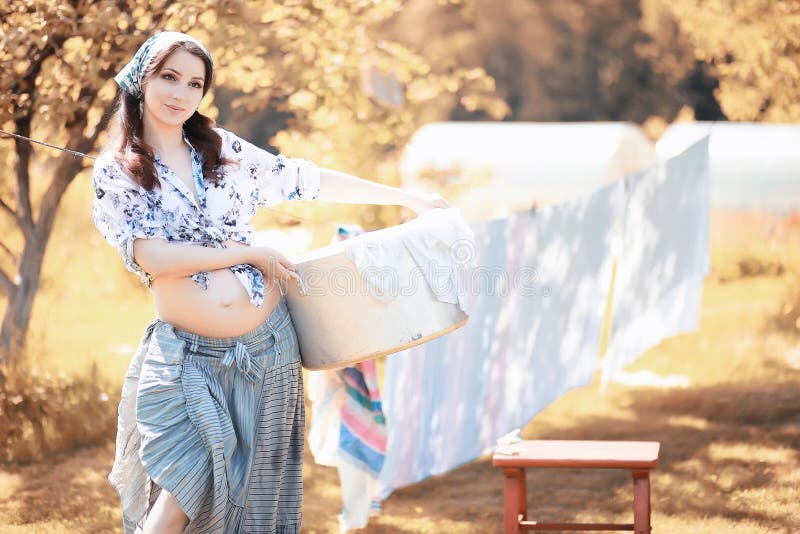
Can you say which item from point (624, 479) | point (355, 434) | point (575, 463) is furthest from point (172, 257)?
point (624, 479)

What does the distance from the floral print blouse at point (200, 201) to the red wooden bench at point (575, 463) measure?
977 mm

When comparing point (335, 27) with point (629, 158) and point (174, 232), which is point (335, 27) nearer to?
point (174, 232)

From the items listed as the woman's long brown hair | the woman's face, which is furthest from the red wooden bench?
the woman's face

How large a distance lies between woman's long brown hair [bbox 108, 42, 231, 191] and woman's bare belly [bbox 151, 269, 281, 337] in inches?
9.3

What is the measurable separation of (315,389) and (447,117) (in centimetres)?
2353

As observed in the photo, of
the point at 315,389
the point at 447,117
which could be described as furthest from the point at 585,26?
the point at 315,389

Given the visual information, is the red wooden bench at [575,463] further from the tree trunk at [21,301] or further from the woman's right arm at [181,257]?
the tree trunk at [21,301]

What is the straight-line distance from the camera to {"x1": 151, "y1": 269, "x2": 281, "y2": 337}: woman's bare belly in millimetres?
2562

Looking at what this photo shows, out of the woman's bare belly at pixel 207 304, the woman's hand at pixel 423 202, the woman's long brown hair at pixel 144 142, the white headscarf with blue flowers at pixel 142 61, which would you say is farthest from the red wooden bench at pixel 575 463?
the white headscarf with blue flowers at pixel 142 61

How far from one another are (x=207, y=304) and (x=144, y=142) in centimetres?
40

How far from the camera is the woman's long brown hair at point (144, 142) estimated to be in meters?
2.49

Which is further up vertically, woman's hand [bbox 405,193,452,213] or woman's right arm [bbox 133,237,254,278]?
woman's hand [bbox 405,193,452,213]

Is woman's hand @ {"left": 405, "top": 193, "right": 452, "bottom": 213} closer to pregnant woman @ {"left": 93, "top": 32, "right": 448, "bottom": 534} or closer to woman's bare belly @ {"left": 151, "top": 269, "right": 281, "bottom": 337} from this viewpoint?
pregnant woman @ {"left": 93, "top": 32, "right": 448, "bottom": 534}

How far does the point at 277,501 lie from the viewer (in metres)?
2.71
